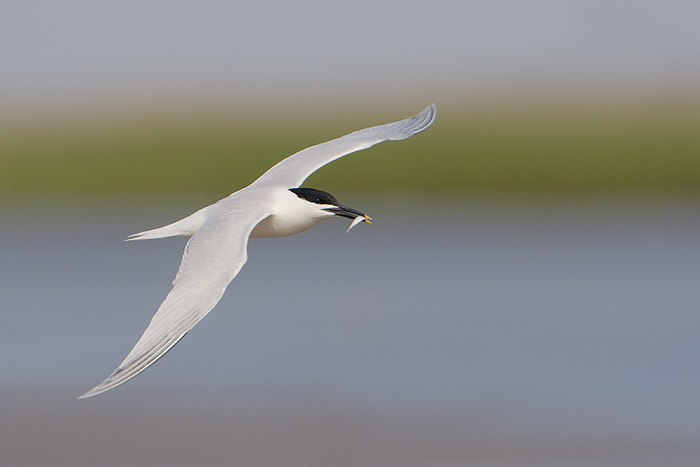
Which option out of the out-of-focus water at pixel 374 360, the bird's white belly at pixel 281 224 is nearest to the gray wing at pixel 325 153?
the bird's white belly at pixel 281 224

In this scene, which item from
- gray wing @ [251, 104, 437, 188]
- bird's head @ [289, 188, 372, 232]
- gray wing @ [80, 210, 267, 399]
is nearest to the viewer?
gray wing @ [80, 210, 267, 399]

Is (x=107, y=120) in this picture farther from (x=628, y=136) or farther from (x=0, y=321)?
(x=0, y=321)

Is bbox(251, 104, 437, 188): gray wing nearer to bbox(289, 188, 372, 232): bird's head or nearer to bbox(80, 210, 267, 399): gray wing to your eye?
bbox(289, 188, 372, 232): bird's head

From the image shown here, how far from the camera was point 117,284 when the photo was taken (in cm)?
2006

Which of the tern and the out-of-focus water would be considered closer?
the tern

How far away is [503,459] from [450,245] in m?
11.1

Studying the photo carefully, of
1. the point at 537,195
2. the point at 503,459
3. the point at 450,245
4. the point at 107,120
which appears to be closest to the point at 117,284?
the point at 450,245

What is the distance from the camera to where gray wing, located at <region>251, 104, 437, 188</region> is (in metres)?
10.6

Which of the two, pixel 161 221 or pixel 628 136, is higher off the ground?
pixel 628 136

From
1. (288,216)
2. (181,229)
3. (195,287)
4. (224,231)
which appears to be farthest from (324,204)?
(195,287)

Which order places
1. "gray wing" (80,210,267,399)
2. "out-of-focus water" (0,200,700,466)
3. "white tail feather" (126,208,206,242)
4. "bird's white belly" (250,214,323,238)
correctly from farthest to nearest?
"out-of-focus water" (0,200,700,466), "bird's white belly" (250,214,323,238), "white tail feather" (126,208,206,242), "gray wing" (80,210,267,399)

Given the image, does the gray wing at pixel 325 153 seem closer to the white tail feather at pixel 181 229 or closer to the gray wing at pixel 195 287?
the white tail feather at pixel 181 229

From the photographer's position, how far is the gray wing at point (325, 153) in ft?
34.8

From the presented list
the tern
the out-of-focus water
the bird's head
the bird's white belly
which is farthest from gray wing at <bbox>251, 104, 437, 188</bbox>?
the out-of-focus water
